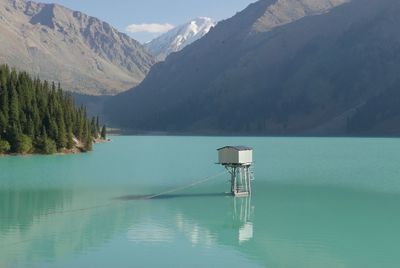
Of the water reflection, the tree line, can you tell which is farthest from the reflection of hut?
the tree line

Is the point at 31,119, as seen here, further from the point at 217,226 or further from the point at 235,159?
the point at 217,226

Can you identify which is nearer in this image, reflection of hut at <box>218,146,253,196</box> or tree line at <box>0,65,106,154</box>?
reflection of hut at <box>218,146,253,196</box>

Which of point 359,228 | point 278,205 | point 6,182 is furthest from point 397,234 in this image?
point 6,182

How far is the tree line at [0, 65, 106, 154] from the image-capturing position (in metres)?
132

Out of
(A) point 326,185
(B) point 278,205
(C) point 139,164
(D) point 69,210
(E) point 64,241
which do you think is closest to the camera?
(E) point 64,241

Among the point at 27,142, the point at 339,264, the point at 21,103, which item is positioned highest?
the point at 21,103

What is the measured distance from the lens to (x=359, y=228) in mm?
47719

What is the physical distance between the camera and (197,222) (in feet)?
164

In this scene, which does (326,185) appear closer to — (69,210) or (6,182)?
(69,210)

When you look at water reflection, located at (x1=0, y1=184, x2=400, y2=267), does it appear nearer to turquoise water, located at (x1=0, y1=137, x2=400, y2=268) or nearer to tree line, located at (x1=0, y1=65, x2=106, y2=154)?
turquoise water, located at (x1=0, y1=137, x2=400, y2=268)

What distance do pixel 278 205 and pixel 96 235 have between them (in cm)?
2162

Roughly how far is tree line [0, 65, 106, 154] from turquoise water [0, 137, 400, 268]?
4619cm

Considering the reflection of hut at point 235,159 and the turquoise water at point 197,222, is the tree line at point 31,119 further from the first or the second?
the reflection of hut at point 235,159

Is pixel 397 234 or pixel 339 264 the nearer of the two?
pixel 339 264
